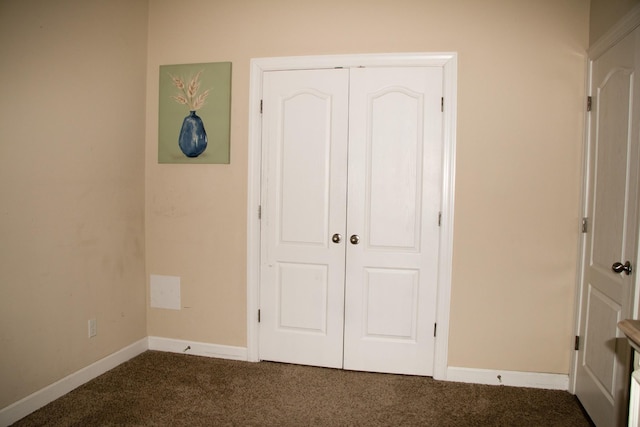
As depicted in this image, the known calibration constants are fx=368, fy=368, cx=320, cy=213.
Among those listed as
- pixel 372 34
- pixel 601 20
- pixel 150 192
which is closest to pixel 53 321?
pixel 150 192

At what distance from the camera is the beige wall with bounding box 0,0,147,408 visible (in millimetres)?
1950

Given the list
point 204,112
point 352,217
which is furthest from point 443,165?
point 204,112

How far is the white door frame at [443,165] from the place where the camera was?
8.04ft

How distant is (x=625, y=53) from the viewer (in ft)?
6.35

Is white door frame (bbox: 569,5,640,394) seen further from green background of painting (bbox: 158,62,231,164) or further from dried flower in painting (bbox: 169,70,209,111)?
dried flower in painting (bbox: 169,70,209,111)

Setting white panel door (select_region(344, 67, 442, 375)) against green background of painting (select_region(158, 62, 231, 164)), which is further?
green background of painting (select_region(158, 62, 231, 164))

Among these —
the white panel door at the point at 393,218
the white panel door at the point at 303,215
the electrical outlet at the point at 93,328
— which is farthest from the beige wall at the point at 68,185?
the white panel door at the point at 393,218

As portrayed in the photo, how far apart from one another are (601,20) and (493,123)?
2.58 ft

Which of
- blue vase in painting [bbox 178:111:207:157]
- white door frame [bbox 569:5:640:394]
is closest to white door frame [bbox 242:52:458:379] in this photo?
blue vase in painting [bbox 178:111:207:157]

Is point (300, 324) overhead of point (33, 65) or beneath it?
beneath

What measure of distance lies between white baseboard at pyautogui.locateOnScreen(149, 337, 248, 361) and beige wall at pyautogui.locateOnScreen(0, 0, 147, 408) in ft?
0.53

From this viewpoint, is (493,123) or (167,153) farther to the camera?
(167,153)

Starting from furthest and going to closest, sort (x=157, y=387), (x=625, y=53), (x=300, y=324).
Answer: (x=300, y=324) → (x=157, y=387) → (x=625, y=53)

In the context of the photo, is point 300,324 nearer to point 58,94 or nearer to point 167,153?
point 167,153
